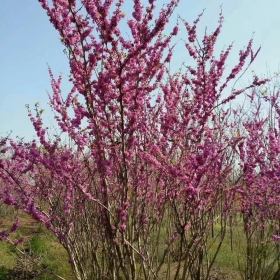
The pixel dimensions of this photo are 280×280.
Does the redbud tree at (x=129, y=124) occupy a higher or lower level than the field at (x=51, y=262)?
higher

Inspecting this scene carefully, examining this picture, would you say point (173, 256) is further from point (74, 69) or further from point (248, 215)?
point (74, 69)

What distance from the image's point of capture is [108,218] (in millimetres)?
4203

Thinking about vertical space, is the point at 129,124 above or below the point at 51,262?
above

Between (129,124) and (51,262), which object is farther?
(51,262)

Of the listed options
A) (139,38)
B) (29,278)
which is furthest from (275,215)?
(29,278)

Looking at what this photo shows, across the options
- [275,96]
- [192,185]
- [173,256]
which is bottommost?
[173,256]

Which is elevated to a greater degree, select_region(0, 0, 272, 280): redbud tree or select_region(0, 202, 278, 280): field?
select_region(0, 0, 272, 280): redbud tree

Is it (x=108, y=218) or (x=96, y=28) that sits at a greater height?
(x=96, y=28)

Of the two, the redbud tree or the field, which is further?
the field

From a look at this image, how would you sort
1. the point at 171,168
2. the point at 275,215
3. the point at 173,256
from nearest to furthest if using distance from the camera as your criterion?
the point at 171,168 < the point at 275,215 < the point at 173,256

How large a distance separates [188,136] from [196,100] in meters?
0.67

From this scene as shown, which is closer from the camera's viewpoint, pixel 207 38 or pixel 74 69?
pixel 74 69

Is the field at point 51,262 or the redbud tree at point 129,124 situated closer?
the redbud tree at point 129,124

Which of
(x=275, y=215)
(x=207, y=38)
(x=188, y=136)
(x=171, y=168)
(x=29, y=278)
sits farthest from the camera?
(x=29, y=278)
